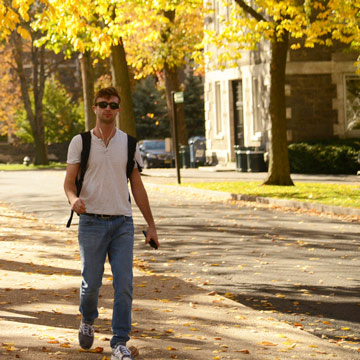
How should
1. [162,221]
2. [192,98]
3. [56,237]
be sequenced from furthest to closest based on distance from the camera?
[192,98] → [162,221] → [56,237]

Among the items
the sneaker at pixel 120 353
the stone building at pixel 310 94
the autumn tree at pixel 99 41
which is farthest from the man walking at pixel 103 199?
the stone building at pixel 310 94

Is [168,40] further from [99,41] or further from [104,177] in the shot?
[104,177]

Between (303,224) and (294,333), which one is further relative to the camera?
(303,224)

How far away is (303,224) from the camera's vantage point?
17.0 metres

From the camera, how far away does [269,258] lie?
12531 millimetres

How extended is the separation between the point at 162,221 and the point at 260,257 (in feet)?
19.0

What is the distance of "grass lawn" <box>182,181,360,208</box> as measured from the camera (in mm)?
20656

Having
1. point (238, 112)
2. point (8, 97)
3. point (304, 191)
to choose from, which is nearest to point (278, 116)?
point (304, 191)

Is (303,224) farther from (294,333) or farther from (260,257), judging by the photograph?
(294,333)

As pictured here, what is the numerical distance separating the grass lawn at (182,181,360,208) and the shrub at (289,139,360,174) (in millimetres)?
6369

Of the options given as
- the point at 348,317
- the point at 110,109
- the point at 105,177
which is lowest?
the point at 348,317

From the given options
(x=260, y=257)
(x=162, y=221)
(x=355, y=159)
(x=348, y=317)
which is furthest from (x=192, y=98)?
(x=348, y=317)

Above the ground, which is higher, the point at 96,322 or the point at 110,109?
the point at 110,109

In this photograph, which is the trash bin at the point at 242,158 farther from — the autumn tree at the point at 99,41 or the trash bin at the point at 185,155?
the trash bin at the point at 185,155
